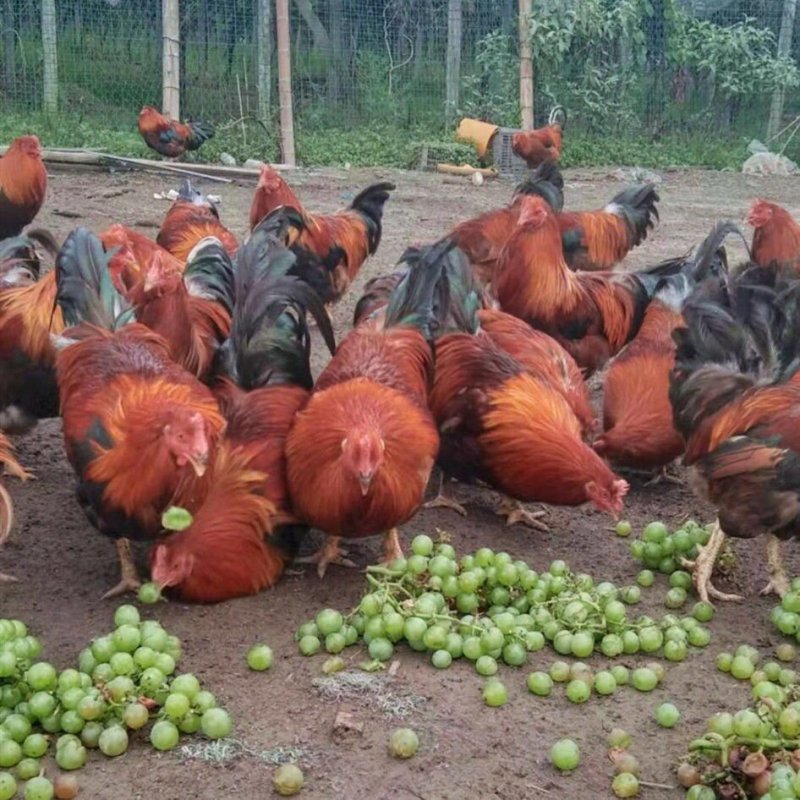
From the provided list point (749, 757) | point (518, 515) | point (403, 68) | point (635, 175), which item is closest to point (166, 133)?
point (403, 68)

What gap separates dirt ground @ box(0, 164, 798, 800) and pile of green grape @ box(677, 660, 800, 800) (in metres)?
0.16

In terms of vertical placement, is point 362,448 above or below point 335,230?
below

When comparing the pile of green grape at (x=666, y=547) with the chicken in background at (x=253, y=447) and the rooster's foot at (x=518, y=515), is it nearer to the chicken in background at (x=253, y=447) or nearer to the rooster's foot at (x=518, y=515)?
the rooster's foot at (x=518, y=515)

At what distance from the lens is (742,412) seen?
13.5 feet

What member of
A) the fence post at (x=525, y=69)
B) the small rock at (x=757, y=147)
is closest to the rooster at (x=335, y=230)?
the fence post at (x=525, y=69)

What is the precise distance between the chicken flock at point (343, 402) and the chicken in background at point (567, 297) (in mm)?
370

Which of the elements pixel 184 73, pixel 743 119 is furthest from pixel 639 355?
pixel 743 119

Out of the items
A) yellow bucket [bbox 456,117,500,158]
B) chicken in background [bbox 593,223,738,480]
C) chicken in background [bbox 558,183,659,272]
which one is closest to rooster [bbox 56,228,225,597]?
chicken in background [bbox 593,223,738,480]

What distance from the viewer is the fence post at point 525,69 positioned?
14.9 metres

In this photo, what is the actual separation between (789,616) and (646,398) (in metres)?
1.53

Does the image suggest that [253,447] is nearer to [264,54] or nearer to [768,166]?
[264,54]

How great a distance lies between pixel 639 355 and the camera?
5.28m

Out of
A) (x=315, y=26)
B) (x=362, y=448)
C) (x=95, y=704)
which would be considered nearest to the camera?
(x=95, y=704)

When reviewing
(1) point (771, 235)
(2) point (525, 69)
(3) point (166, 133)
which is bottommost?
(1) point (771, 235)
